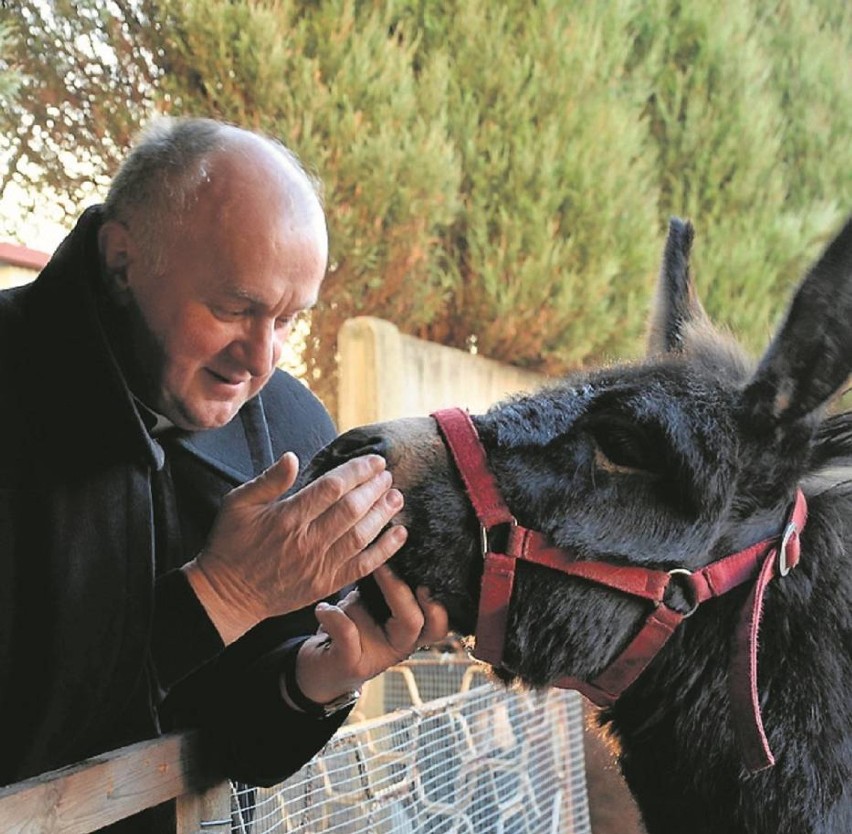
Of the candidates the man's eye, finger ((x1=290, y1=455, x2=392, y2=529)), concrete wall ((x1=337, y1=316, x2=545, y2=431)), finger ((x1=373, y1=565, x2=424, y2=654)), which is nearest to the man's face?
the man's eye

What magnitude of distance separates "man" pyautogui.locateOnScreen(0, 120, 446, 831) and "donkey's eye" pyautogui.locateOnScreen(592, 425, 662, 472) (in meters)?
0.37

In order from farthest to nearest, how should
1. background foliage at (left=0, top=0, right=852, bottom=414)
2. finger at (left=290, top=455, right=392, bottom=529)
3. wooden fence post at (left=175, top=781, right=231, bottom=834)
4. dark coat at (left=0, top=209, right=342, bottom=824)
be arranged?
background foliage at (left=0, top=0, right=852, bottom=414)
wooden fence post at (left=175, top=781, right=231, bottom=834)
dark coat at (left=0, top=209, right=342, bottom=824)
finger at (left=290, top=455, right=392, bottom=529)

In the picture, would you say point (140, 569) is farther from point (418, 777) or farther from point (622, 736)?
point (418, 777)

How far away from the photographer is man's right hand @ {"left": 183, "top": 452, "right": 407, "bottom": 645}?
5.05ft

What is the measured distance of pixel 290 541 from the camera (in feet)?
5.16

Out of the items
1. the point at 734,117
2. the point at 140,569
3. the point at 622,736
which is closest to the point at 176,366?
the point at 140,569

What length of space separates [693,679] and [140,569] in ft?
3.26

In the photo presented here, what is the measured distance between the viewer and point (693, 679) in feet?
5.32

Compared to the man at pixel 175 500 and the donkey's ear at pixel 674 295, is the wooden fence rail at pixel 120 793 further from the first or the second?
the donkey's ear at pixel 674 295

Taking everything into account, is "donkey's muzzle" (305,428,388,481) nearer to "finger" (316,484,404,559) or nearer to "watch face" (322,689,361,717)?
"finger" (316,484,404,559)

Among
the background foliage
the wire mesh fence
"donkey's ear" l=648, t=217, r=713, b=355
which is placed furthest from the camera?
the background foliage

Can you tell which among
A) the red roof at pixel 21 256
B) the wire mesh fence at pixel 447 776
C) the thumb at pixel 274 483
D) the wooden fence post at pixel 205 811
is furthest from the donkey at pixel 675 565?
the red roof at pixel 21 256

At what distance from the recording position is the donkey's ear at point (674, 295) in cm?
216

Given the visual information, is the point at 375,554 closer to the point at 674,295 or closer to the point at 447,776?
the point at 674,295
